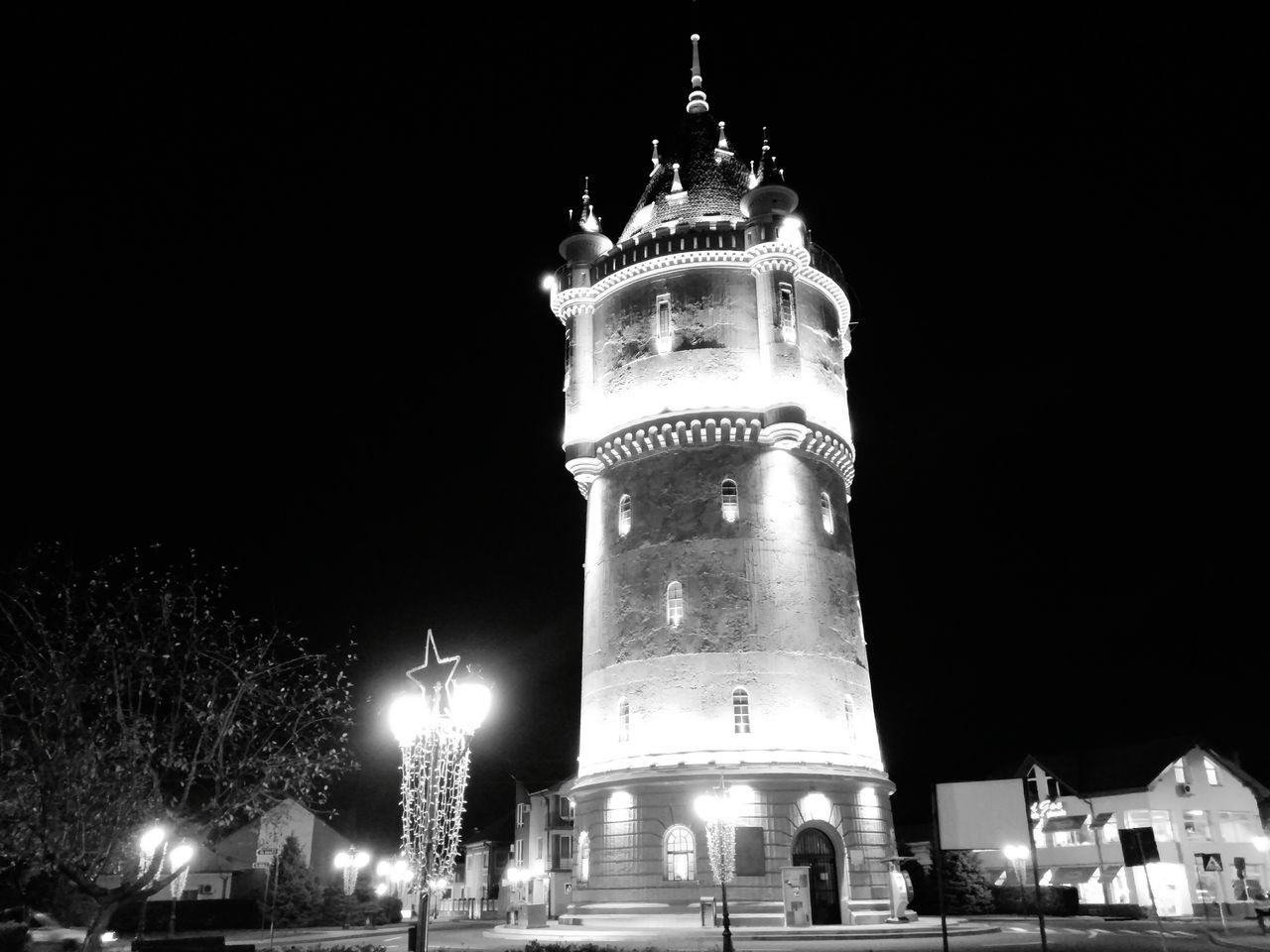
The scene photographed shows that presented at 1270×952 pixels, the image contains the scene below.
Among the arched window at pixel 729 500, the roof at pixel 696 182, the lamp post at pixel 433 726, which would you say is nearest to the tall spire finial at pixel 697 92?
the roof at pixel 696 182

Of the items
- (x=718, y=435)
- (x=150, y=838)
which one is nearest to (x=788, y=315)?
(x=718, y=435)

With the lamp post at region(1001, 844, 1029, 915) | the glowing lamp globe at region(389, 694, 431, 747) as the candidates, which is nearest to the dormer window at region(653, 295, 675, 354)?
the glowing lamp globe at region(389, 694, 431, 747)

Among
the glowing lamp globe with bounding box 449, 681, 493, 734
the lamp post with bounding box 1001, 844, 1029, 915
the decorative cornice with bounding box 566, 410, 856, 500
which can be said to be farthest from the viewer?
the lamp post with bounding box 1001, 844, 1029, 915

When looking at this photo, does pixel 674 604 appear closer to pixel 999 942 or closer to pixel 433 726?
pixel 999 942

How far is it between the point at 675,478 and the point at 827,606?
24.1 ft

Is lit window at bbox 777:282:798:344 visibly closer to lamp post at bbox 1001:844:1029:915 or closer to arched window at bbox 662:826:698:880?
arched window at bbox 662:826:698:880

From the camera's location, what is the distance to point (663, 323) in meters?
41.3

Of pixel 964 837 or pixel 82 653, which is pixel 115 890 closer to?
pixel 82 653

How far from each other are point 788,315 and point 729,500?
8.35 meters

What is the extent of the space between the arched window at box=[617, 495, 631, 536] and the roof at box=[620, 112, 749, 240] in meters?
12.2

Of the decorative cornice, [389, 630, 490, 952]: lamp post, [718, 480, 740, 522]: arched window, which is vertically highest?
A: the decorative cornice

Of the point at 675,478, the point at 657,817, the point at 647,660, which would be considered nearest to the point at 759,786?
the point at 657,817

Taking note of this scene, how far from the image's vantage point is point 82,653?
21.6 metres

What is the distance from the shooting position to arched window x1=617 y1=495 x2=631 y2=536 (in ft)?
128
